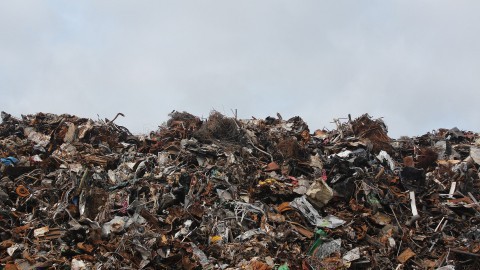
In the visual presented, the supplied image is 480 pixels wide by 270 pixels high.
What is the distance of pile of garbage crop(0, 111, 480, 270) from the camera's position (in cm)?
912

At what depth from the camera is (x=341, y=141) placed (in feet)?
43.6

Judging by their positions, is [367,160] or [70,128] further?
[70,128]

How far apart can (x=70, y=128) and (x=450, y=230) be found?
8.86m

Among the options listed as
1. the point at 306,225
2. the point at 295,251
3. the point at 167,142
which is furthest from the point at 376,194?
the point at 167,142

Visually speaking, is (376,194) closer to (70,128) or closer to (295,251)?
(295,251)

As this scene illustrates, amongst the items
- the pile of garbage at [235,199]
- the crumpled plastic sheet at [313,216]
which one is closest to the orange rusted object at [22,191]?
the pile of garbage at [235,199]

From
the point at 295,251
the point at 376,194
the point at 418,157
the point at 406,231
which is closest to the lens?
the point at 295,251

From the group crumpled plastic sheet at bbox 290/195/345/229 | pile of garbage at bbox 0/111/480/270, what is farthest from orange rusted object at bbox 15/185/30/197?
crumpled plastic sheet at bbox 290/195/345/229

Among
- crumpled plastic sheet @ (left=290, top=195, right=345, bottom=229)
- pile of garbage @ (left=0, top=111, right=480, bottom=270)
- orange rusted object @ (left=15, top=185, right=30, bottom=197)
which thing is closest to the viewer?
pile of garbage @ (left=0, top=111, right=480, bottom=270)

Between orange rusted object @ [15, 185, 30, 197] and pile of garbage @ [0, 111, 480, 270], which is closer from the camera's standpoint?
pile of garbage @ [0, 111, 480, 270]

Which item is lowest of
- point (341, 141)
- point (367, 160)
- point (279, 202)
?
point (279, 202)

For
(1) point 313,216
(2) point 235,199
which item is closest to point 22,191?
(2) point 235,199

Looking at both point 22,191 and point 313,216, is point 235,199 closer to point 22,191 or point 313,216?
point 313,216

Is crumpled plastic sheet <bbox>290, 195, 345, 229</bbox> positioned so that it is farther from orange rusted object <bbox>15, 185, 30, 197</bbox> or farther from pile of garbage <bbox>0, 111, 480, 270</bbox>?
orange rusted object <bbox>15, 185, 30, 197</bbox>
